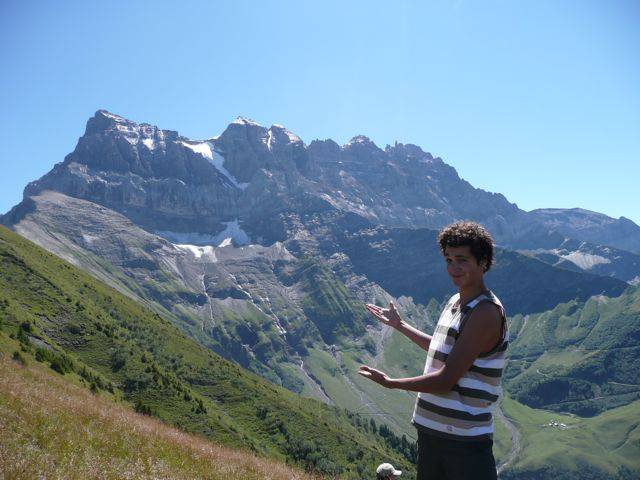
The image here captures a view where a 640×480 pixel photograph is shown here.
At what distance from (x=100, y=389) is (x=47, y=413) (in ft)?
135

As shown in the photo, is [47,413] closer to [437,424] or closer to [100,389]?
[437,424]

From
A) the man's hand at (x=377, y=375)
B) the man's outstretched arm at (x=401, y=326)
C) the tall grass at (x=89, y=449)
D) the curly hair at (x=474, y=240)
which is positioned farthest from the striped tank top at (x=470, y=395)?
the tall grass at (x=89, y=449)

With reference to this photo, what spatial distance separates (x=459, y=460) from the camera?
6.93 metres

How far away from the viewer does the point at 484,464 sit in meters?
6.96

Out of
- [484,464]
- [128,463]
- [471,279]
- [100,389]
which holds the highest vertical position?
[471,279]

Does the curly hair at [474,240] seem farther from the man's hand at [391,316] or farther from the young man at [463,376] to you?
the man's hand at [391,316]

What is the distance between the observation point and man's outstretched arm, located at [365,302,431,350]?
9.54m

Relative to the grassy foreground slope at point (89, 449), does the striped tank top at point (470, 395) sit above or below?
above

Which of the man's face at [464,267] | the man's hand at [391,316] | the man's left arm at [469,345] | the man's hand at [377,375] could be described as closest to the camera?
the man's left arm at [469,345]

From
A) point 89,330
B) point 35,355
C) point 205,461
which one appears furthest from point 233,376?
point 205,461

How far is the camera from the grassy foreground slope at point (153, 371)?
184 feet

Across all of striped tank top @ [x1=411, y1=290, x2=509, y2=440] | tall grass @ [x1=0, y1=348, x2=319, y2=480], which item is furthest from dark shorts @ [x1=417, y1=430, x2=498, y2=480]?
tall grass @ [x1=0, y1=348, x2=319, y2=480]

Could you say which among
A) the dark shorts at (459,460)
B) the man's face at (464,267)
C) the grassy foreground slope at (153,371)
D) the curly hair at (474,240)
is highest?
the curly hair at (474,240)

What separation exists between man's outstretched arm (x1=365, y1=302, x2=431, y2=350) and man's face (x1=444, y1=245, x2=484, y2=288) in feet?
7.32
